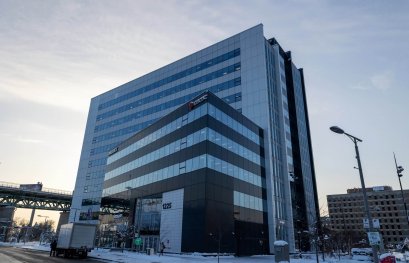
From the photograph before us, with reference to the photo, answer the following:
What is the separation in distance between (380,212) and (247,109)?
13924cm

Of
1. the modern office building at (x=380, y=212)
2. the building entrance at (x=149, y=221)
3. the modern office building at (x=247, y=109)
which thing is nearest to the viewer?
the building entrance at (x=149, y=221)

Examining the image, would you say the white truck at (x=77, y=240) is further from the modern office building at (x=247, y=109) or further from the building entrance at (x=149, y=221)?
the modern office building at (x=247, y=109)

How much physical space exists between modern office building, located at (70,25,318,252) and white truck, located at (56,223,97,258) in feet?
103

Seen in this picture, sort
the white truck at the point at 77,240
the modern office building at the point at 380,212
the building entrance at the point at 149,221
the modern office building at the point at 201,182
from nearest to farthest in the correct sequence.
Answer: the white truck at the point at 77,240, the modern office building at the point at 201,182, the building entrance at the point at 149,221, the modern office building at the point at 380,212

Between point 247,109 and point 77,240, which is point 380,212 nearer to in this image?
point 247,109

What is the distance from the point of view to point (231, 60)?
7106cm

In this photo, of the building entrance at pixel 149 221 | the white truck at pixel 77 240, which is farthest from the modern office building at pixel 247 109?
the white truck at pixel 77 240

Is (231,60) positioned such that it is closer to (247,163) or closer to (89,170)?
(247,163)

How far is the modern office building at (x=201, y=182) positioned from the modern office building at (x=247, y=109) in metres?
6.33

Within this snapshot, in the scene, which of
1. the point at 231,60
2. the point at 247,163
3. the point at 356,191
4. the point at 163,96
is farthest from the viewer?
the point at 356,191

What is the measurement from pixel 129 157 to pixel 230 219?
28.6 m

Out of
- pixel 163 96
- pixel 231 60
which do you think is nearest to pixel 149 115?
pixel 163 96

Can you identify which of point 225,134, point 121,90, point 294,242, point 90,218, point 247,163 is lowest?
point 294,242

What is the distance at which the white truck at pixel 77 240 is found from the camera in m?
36.3
